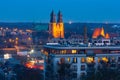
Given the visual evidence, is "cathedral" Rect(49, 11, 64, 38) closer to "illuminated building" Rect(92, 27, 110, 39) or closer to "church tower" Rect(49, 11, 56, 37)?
"church tower" Rect(49, 11, 56, 37)

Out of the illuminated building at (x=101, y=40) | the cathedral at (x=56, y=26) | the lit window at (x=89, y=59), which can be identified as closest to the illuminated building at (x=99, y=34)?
the illuminated building at (x=101, y=40)

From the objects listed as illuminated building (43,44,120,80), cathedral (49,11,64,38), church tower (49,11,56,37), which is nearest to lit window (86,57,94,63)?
illuminated building (43,44,120,80)

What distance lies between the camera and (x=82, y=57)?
40062 millimetres

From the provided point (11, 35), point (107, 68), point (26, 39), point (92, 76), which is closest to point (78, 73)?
point (107, 68)

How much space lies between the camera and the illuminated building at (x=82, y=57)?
3975 cm

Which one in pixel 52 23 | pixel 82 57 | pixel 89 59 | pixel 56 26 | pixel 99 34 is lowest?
pixel 89 59

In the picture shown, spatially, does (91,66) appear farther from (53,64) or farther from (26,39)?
(26,39)

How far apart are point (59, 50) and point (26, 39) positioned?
76.1 metres

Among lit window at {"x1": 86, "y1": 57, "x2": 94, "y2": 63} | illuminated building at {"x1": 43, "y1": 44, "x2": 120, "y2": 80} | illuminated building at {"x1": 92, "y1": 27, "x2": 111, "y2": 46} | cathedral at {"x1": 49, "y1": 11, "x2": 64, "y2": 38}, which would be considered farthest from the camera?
cathedral at {"x1": 49, "y1": 11, "x2": 64, "y2": 38}

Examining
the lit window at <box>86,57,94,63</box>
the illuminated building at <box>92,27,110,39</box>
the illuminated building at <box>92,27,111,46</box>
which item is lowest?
the lit window at <box>86,57,94,63</box>

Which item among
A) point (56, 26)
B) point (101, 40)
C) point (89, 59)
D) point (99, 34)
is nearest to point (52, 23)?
point (56, 26)

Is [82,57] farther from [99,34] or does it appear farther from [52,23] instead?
[52,23]

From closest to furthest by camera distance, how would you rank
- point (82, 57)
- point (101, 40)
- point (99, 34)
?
point (82, 57) < point (101, 40) < point (99, 34)

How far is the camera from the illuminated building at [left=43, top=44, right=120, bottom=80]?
130ft
